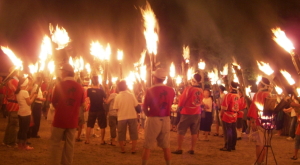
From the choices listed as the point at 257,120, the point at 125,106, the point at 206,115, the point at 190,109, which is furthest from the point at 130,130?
the point at 206,115

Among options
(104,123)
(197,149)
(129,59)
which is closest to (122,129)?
(104,123)

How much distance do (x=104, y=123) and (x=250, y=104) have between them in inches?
194

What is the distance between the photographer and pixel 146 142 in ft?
21.5

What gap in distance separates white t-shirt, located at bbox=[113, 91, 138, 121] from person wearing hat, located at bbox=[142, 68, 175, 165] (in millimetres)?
2550

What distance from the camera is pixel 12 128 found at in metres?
9.10

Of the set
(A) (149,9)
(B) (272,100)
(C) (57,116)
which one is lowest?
(C) (57,116)

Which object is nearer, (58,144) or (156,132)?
(58,144)

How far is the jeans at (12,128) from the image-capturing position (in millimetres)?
9078

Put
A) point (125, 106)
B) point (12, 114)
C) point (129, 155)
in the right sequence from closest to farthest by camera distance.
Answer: point (129, 155) → point (12, 114) → point (125, 106)

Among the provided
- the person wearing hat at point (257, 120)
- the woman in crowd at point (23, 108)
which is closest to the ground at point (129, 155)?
the woman in crowd at point (23, 108)

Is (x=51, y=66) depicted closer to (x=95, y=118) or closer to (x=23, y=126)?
(x=95, y=118)

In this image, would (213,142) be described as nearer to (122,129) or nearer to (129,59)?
(122,129)

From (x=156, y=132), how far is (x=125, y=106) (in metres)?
2.75

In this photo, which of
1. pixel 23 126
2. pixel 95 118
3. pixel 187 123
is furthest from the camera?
pixel 95 118
